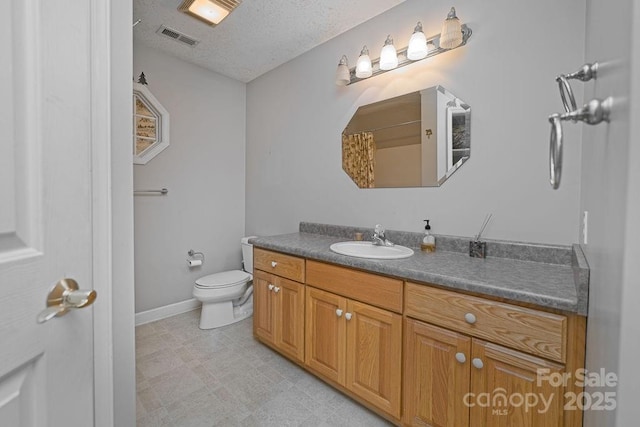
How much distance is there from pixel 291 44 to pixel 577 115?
7.61 ft

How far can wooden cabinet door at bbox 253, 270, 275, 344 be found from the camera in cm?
194

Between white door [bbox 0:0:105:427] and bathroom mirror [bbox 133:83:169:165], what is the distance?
2.11 meters

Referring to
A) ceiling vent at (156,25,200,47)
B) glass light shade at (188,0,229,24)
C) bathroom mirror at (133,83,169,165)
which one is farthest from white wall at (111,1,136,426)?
bathroom mirror at (133,83,169,165)

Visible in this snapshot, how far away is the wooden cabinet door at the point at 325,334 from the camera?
59.5 inches

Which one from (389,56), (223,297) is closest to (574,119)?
(389,56)

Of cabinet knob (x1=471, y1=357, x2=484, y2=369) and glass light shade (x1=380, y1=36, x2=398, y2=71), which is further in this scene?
glass light shade (x1=380, y1=36, x2=398, y2=71)

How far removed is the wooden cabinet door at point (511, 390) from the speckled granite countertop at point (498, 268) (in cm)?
22

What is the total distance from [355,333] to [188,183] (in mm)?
2199

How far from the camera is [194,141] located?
273 centimetres

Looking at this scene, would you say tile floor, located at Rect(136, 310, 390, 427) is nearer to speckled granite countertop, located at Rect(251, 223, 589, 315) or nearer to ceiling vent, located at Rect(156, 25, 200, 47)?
speckled granite countertop, located at Rect(251, 223, 589, 315)

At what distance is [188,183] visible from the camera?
271 centimetres

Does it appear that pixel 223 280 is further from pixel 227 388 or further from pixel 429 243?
pixel 429 243

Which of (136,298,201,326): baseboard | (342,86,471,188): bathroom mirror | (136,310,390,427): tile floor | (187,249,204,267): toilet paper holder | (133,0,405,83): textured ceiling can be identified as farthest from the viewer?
(187,249,204,267): toilet paper holder

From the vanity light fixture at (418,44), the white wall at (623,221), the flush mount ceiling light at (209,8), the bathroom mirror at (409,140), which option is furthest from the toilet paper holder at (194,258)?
the white wall at (623,221)
